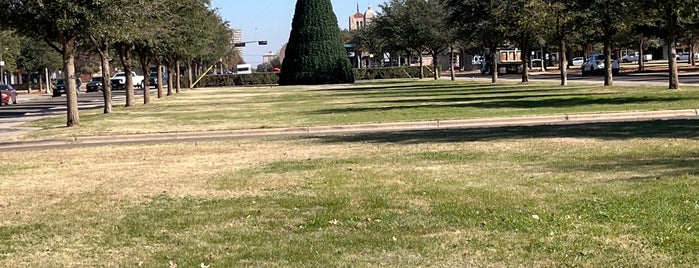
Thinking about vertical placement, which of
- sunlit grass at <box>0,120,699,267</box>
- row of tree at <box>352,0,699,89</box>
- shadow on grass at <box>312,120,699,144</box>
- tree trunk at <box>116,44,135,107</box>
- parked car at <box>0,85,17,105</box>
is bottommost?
sunlit grass at <box>0,120,699,267</box>

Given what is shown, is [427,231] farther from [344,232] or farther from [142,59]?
[142,59]

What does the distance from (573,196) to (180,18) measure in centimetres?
3083

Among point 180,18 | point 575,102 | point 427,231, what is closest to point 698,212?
point 427,231

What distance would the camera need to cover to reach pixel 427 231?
7.37 meters

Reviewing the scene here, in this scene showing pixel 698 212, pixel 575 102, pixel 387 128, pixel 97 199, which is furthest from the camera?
pixel 575 102

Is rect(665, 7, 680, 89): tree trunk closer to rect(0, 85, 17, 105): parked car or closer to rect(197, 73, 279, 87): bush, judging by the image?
rect(0, 85, 17, 105): parked car

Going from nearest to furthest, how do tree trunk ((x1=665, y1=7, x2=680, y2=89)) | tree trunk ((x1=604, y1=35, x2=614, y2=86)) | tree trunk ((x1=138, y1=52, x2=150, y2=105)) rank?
1. tree trunk ((x1=665, y1=7, x2=680, y2=89))
2. tree trunk ((x1=604, y1=35, x2=614, y2=86))
3. tree trunk ((x1=138, y1=52, x2=150, y2=105))

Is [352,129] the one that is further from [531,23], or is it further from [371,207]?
[531,23]

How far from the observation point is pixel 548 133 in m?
16.4

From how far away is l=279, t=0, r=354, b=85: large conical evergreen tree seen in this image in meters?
76.8

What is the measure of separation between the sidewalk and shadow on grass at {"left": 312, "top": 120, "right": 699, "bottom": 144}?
1.46 meters

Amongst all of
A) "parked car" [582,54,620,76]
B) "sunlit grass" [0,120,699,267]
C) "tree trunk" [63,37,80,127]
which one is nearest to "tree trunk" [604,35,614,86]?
"tree trunk" [63,37,80,127]

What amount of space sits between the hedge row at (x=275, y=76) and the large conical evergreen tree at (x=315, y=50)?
460 inches

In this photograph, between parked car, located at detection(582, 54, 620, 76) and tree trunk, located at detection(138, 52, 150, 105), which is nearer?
tree trunk, located at detection(138, 52, 150, 105)
